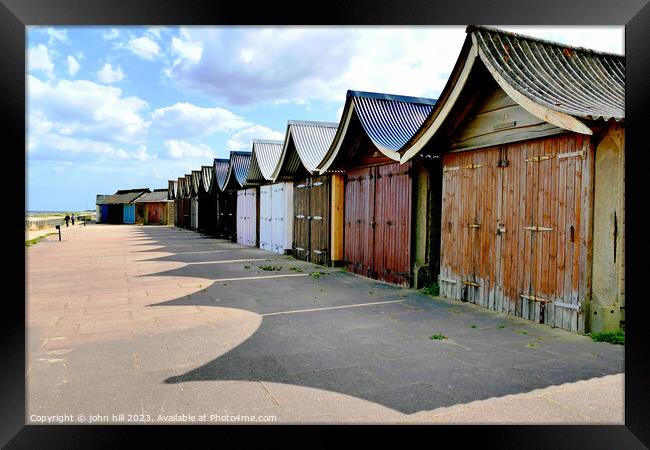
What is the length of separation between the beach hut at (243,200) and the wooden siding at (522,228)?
1450 centimetres

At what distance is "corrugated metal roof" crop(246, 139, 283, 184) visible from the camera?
66.8 feet

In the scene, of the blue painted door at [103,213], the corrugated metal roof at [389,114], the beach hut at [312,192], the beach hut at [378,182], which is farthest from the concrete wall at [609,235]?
the blue painted door at [103,213]

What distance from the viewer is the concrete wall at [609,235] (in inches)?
223

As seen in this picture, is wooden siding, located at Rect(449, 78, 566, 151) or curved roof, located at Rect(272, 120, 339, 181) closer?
wooden siding, located at Rect(449, 78, 566, 151)

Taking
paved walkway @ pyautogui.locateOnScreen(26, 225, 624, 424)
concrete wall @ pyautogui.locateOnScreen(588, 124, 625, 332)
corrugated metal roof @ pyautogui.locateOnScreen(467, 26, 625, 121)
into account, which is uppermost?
corrugated metal roof @ pyautogui.locateOnScreen(467, 26, 625, 121)

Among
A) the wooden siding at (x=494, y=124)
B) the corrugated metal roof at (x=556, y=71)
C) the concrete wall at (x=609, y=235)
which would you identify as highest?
the corrugated metal roof at (x=556, y=71)

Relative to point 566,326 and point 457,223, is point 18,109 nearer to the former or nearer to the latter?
point 566,326

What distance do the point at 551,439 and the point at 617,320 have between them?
3241 millimetres

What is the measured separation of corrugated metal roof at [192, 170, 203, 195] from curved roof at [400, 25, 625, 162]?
2897 centimetres

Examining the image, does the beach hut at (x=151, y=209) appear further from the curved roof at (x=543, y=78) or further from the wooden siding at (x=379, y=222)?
the curved roof at (x=543, y=78)

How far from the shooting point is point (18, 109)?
127 inches

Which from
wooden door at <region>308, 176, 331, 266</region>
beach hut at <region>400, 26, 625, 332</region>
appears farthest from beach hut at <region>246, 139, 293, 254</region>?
beach hut at <region>400, 26, 625, 332</region>

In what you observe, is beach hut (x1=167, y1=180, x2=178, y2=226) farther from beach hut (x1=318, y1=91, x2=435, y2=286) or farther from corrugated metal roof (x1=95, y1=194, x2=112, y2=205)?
beach hut (x1=318, y1=91, x2=435, y2=286)

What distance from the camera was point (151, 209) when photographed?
5591 cm
